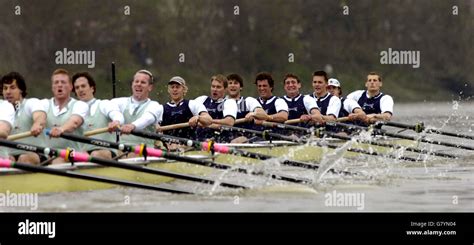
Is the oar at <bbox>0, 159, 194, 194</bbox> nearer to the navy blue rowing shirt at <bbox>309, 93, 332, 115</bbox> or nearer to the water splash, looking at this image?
the water splash

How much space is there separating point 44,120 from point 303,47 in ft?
126

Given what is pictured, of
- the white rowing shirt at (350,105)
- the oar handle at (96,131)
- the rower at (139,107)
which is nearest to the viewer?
the oar handle at (96,131)

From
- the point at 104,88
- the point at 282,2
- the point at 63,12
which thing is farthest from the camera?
the point at 282,2

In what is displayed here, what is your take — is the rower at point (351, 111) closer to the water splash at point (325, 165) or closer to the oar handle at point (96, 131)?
the water splash at point (325, 165)

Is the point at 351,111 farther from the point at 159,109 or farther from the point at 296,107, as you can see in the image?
the point at 159,109

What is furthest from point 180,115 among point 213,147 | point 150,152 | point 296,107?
point 150,152

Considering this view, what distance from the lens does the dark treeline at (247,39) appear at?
38.9 meters

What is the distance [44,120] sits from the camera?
38.7 feet

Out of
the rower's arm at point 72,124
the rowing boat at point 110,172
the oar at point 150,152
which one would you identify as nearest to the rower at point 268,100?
the rowing boat at point 110,172

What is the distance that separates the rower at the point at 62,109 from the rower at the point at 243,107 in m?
3.57

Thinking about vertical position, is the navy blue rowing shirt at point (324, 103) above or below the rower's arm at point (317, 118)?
above

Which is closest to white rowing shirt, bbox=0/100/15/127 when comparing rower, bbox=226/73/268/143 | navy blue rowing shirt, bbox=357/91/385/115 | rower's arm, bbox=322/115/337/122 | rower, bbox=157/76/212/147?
rower, bbox=157/76/212/147
